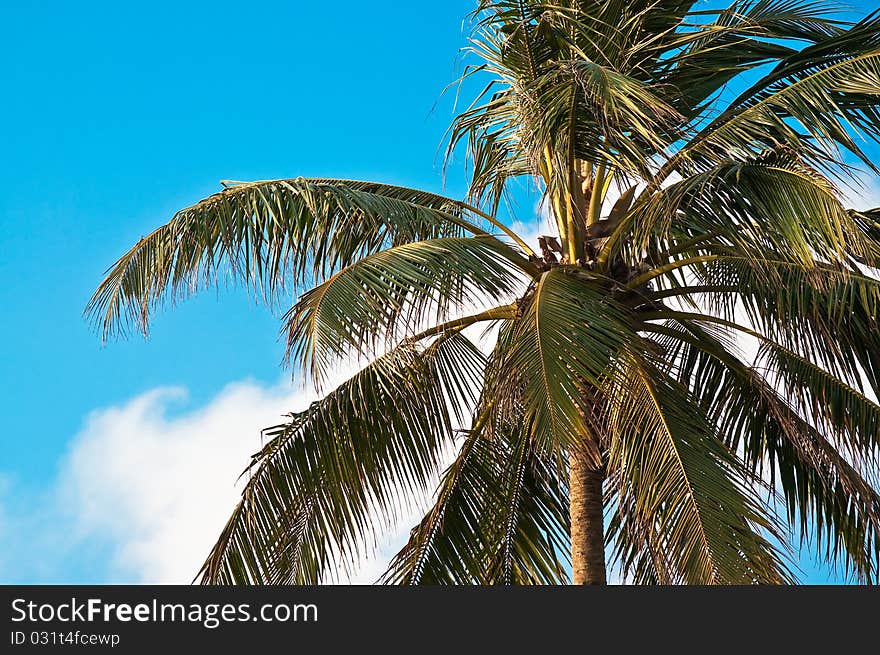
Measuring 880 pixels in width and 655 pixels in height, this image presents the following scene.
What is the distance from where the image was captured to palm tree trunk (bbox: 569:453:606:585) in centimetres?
736

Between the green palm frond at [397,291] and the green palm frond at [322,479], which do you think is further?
the green palm frond at [322,479]

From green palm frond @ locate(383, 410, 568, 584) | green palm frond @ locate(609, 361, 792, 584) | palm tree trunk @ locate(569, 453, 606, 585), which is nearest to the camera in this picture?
green palm frond @ locate(609, 361, 792, 584)

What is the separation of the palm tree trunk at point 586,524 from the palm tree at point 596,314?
0.02 m

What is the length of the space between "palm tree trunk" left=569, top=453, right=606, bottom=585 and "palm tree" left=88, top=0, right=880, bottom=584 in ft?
0.06

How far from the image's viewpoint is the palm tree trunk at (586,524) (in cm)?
736

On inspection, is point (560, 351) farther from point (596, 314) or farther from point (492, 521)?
point (492, 521)

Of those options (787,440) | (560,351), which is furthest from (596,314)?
(787,440)

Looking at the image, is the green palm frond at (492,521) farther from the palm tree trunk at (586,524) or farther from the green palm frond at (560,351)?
the green palm frond at (560,351)

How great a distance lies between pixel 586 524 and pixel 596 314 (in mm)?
1637

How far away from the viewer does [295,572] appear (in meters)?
8.35

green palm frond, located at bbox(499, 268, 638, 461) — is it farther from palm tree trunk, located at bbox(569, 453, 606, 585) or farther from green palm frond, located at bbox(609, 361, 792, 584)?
palm tree trunk, located at bbox(569, 453, 606, 585)

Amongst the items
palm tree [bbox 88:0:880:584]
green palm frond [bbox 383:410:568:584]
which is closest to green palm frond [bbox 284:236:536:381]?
palm tree [bbox 88:0:880:584]

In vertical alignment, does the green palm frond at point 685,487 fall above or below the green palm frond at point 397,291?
below

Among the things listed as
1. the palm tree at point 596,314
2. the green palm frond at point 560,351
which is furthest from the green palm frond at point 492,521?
the green palm frond at point 560,351
